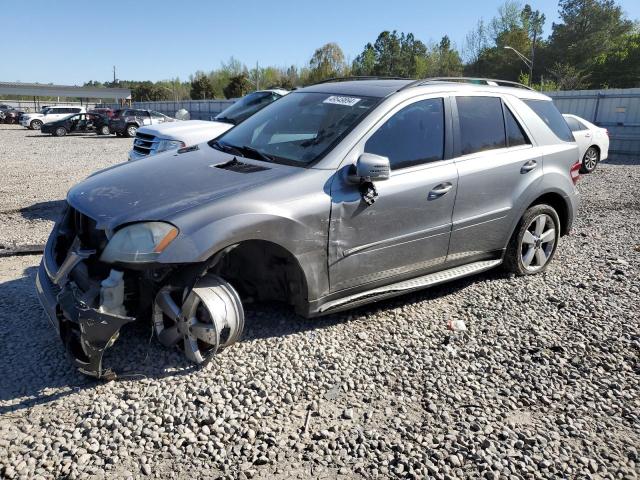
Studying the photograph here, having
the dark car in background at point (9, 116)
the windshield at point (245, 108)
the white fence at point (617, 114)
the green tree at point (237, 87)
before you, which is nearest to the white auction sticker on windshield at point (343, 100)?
the windshield at point (245, 108)

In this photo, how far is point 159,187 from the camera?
3562mm

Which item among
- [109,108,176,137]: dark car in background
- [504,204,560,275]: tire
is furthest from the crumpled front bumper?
[109,108,176,137]: dark car in background

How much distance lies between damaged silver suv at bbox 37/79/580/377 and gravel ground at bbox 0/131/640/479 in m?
0.29

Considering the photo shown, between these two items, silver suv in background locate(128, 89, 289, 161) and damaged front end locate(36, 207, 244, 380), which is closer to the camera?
damaged front end locate(36, 207, 244, 380)

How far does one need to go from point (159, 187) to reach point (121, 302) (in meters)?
0.83

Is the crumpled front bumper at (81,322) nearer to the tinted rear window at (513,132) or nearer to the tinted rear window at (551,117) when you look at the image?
the tinted rear window at (513,132)

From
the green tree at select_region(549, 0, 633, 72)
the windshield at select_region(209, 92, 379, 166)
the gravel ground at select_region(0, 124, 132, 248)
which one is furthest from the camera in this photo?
the green tree at select_region(549, 0, 633, 72)

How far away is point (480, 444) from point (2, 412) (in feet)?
8.51

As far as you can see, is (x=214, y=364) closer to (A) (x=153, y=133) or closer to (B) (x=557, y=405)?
(B) (x=557, y=405)

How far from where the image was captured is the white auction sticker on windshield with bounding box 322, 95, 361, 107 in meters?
4.26

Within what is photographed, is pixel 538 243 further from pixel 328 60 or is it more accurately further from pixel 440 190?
pixel 328 60

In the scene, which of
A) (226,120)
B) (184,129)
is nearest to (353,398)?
(184,129)

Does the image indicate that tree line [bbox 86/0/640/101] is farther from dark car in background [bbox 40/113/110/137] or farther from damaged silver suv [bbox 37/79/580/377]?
damaged silver suv [bbox 37/79/580/377]

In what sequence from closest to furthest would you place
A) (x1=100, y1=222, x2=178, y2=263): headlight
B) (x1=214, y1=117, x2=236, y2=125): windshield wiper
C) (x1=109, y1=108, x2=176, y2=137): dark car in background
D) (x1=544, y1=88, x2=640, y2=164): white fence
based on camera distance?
(x1=100, y1=222, x2=178, y2=263): headlight → (x1=214, y1=117, x2=236, y2=125): windshield wiper → (x1=544, y1=88, x2=640, y2=164): white fence → (x1=109, y1=108, x2=176, y2=137): dark car in background
